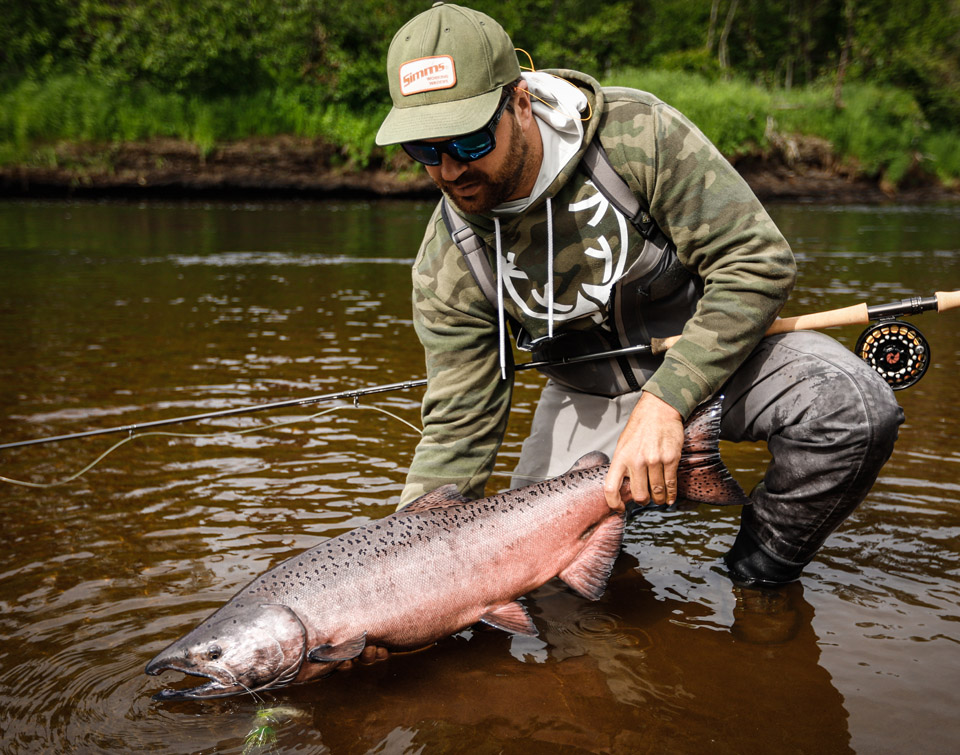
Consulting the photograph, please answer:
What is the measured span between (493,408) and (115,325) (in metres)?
6.10

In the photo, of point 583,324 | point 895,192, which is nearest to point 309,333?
point 583,324

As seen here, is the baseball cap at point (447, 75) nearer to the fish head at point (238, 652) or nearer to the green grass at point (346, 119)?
the fish head at point (238, 652)

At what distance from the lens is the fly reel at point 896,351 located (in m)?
3.24

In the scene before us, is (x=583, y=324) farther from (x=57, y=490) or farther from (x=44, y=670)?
Result: (x=57, y=490)

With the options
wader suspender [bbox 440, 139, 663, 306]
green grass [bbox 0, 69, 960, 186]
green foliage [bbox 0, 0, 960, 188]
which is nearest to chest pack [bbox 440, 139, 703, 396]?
wader suspender [bbox 440, 139, 663, 306]

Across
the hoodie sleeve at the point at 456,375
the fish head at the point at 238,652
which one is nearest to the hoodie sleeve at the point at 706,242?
the hoodie sleeve at the point at 456,375

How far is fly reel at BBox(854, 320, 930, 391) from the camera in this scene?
3.24m

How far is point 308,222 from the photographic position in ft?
63.7

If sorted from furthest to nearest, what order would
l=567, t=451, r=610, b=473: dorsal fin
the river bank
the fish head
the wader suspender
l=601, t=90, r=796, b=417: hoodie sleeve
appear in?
the river bank < the wader suspender < l=567, t=451, r=610, b=473: dorsal fin < l=601, t=90, r=796, b=417: hoodie sleeve < the fish head

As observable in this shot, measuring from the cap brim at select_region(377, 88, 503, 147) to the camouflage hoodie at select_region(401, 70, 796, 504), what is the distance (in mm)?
395

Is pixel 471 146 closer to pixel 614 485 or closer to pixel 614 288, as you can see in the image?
pixel 614 288

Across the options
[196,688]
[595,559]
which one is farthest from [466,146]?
[196,688]

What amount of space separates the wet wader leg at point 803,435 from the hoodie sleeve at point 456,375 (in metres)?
0.84

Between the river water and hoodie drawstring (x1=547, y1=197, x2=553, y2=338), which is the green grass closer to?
the river water
